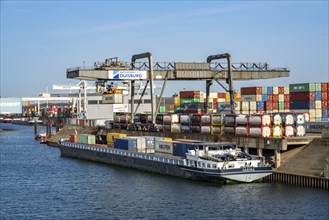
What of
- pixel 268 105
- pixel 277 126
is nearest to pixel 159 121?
pixel 268 105

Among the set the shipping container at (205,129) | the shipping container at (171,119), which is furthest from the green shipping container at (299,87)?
the shipping container at (205,129)

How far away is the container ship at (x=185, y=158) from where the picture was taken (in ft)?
194

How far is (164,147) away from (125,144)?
9.02 m

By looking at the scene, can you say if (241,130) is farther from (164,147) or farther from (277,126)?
(164,147)

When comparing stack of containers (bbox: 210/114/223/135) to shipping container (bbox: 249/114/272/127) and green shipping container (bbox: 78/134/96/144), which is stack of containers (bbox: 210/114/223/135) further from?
green shipping container (bbox: 78/134/96/144)

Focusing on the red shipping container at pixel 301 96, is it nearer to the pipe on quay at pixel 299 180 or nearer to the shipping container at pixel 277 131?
the shipping container at pixel 277 131

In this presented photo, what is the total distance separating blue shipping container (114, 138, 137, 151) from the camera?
7875 centimetres

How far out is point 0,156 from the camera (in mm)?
97812

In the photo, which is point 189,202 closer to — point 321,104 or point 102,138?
point 321,104

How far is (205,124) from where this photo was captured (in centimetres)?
7688

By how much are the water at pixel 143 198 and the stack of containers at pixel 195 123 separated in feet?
35.9

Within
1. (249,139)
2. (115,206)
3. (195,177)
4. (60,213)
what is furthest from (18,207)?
(249,139)

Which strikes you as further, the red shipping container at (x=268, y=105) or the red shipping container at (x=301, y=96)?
the red shipping container at (x=268, y=105)

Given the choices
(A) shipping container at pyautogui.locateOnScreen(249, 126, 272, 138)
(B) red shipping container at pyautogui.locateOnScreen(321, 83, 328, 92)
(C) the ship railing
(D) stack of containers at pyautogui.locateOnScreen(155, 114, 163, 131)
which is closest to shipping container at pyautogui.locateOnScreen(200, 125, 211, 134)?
(C) the ship railing
